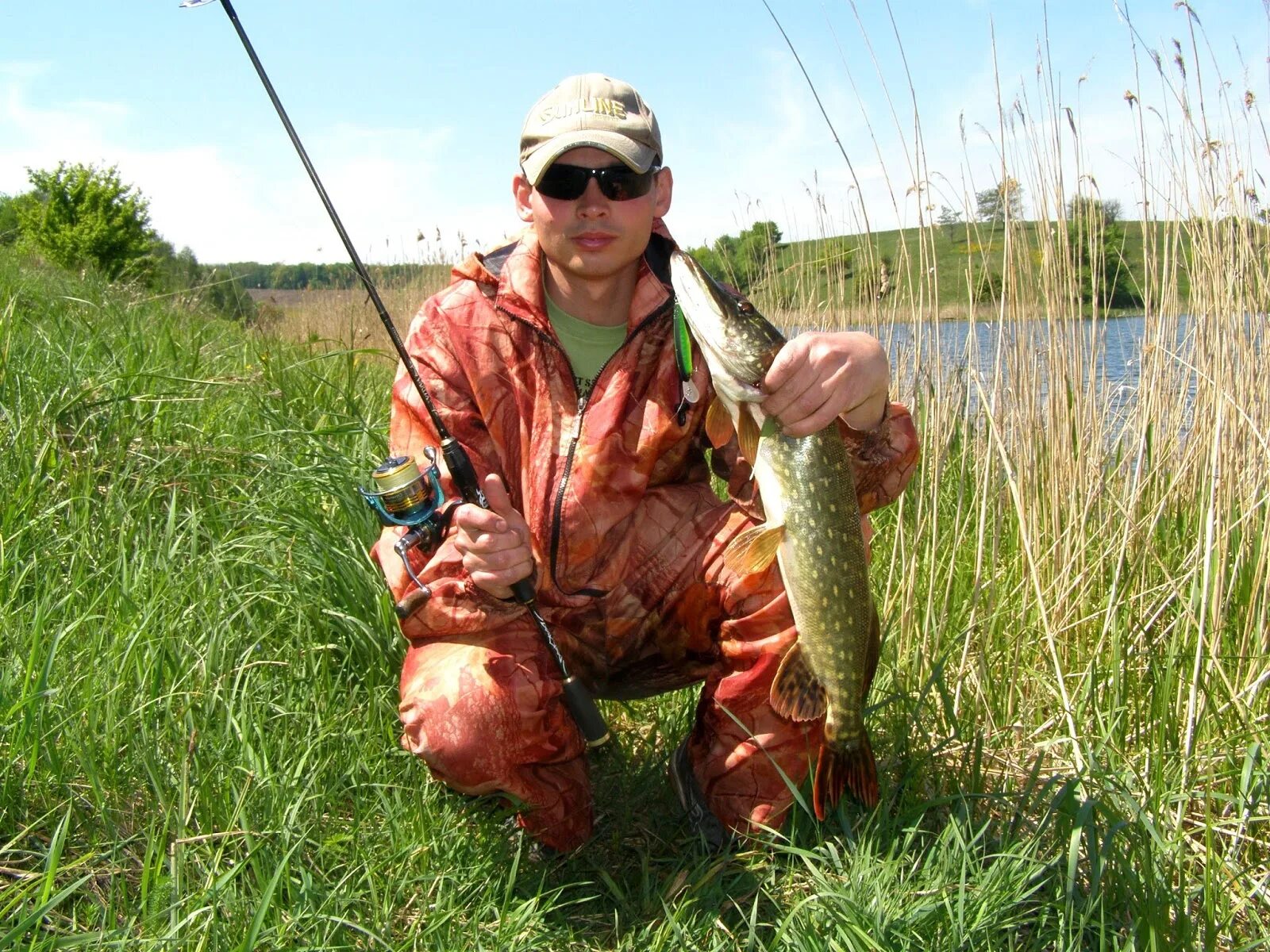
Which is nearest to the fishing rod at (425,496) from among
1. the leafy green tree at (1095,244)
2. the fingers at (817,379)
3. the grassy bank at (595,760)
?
the grassy bank at (595,760)

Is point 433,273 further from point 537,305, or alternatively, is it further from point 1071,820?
point 1071,820

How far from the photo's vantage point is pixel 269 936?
182 cm

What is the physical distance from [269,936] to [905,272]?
3.00 metres

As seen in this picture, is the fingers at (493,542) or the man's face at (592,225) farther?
the man's face at (592,225)

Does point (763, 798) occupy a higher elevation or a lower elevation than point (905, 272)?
lower

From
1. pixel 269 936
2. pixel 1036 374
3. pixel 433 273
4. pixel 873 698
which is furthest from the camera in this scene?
pixel 433 273

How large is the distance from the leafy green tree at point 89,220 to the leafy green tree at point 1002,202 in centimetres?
3503

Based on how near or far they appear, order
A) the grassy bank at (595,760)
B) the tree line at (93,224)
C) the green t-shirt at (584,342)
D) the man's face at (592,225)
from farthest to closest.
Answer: the tree line at (93,224) < the green t-shirt at (584,342) < the man's face at (592,225) < the grassy bank at (595,760)

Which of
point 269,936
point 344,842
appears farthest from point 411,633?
point 269,936

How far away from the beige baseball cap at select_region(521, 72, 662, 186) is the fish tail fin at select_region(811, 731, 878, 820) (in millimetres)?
1465

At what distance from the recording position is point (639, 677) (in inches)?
108

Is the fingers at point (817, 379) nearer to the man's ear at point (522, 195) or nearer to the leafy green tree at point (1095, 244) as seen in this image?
the man's ear at point (522, 195)

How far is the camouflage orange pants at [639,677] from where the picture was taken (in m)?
2.31

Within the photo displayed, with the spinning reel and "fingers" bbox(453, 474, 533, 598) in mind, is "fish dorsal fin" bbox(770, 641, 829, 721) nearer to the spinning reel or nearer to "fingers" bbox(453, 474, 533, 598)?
"fingers" bbox(453, 474, 533, 598)
